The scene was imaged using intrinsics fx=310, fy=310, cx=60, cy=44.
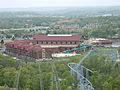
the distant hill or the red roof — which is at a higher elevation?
the red roof

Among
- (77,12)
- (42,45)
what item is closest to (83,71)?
(42,45)

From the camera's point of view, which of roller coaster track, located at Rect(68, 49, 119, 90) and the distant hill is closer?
roller coaster track, located at Rect(68, 49, 119, 90)

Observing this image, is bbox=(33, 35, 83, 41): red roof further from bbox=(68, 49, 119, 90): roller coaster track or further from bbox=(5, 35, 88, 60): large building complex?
bbox=(68, 49, 119, 90): roller coaster track

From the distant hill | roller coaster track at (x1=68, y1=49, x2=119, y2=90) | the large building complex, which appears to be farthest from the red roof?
the distant hill

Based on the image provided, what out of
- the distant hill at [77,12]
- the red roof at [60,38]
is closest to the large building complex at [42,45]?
the red roof at [60,38]

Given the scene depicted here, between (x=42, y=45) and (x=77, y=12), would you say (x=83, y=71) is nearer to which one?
(x=42, y=45)

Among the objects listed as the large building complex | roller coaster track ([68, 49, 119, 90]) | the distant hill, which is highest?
roller coaster track ([68, 49, 119, 90])

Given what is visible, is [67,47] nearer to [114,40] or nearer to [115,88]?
[114,40]

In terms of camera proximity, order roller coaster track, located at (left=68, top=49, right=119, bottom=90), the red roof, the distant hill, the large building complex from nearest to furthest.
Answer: roller coaster track, located at (left=68, top=49, right=119, bottom=90) → the large building complex → the red roof → the distant hill

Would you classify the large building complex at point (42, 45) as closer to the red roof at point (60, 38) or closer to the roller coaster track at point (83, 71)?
the red roof at point (60, 38)
